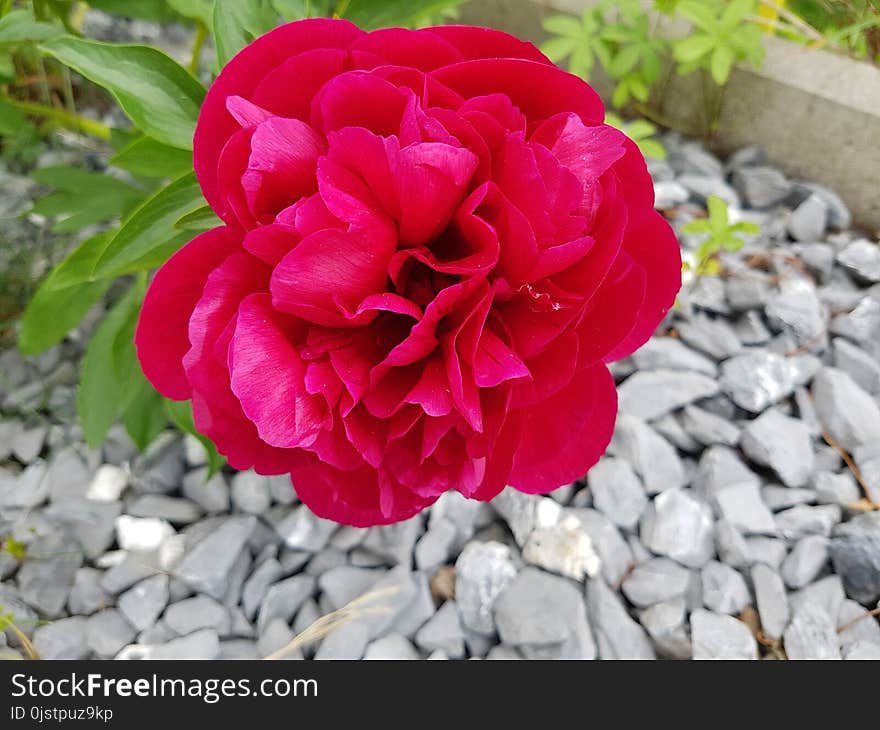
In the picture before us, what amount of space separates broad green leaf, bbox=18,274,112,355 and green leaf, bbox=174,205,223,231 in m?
0.51

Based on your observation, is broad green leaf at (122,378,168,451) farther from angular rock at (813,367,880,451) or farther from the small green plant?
angular rock at (813,367,880,451)

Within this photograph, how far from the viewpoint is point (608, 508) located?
1255 millimetres

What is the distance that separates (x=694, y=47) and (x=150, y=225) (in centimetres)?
116

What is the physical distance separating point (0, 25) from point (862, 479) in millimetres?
1388

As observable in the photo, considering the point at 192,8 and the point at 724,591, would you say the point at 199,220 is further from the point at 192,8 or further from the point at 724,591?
the point at 724,591

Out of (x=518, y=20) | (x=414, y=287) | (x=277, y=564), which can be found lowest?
(x=277, y=564)

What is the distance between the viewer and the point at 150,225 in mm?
760

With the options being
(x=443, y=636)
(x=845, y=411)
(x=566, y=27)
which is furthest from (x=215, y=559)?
(x=566, y=27)

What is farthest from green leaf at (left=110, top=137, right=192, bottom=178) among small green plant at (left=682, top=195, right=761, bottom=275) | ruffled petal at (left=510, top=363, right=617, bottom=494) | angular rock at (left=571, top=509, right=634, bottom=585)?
small green plant at (left=682, top=195, right=761, bottom=275)

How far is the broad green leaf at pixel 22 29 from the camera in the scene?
0.95m

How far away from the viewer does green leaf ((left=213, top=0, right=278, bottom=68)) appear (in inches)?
30.6

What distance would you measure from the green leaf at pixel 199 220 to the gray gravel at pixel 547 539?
0.64 metres
